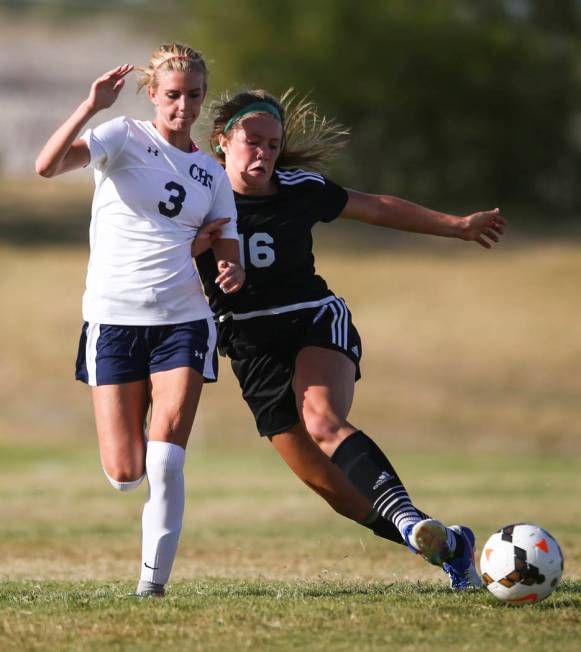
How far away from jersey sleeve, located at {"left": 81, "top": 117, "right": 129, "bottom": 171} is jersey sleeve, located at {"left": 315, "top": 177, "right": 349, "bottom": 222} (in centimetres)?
127

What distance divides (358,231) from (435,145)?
465cm

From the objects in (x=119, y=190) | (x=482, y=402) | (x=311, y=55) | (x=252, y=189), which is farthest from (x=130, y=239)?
(x=311, y=55)

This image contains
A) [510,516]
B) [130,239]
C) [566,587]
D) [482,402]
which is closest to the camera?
[130,239]

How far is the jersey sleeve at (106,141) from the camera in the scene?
20.6 ft

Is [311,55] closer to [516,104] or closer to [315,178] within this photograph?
[516,104]

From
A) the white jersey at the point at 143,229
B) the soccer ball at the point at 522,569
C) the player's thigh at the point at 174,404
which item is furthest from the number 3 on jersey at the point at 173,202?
the soccer ball at the point at 522,569

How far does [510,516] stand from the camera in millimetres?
14422

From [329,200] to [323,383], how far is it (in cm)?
107

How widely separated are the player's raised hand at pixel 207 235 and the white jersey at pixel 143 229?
0.15 feet

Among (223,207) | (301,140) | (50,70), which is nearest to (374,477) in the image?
(223,207)

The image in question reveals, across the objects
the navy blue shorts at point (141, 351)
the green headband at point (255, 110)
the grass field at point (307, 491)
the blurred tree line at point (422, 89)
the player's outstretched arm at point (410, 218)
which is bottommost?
the grass field at point (307, 491)

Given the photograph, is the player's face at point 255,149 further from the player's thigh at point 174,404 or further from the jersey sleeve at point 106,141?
the player's thigh at point 174,404

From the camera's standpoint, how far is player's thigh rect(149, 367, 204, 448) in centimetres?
630

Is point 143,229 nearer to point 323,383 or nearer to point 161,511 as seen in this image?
point 323,383
